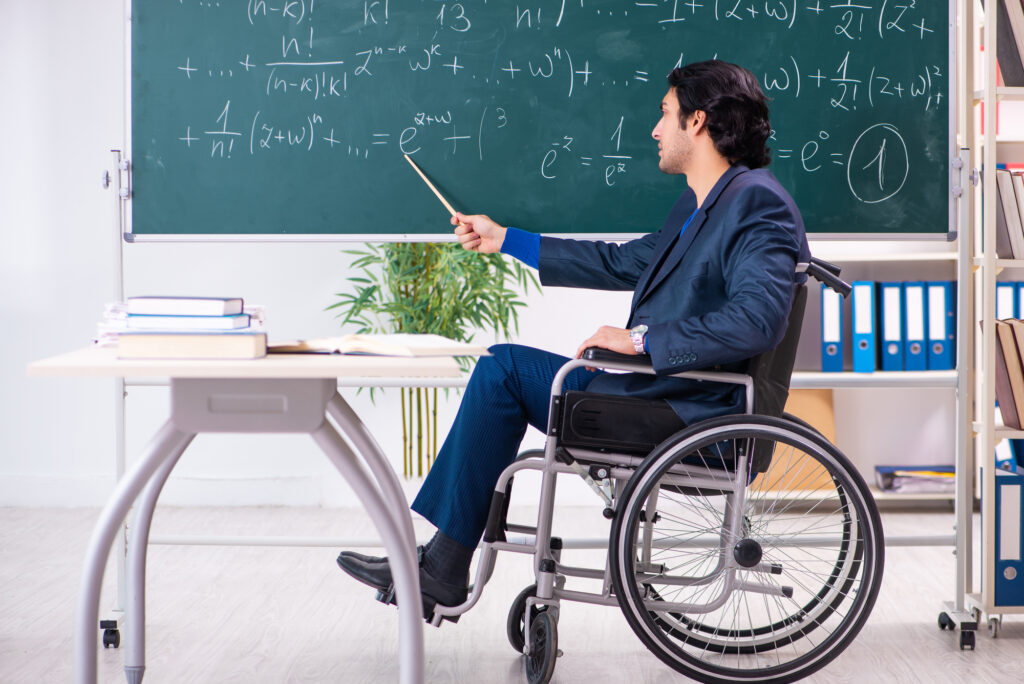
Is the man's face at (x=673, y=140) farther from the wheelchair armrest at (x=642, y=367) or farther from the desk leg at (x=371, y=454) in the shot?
the desk leg at (x=371, y=454)

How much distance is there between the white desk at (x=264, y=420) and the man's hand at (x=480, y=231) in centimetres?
90

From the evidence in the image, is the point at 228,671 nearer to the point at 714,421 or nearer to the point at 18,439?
the point at 714,421

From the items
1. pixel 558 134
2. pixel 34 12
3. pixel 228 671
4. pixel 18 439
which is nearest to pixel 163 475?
pixel 228 671

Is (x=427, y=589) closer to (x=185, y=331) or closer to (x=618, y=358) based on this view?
(x=618, y=358)

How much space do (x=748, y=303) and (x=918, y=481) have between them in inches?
83.5

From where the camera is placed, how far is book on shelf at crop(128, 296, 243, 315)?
133cm

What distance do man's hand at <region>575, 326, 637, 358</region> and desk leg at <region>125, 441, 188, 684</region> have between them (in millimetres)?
814

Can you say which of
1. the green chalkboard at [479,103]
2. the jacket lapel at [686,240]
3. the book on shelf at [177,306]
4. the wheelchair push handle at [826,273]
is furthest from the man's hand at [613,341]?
the book on shelf at [177,306]

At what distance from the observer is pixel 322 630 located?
2293 mm

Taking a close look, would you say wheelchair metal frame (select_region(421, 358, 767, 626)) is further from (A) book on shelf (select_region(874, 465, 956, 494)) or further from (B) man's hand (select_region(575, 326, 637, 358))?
(A) book on shelf (select_region(874, 465, 956, 494))

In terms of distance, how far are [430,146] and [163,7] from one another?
713 mm

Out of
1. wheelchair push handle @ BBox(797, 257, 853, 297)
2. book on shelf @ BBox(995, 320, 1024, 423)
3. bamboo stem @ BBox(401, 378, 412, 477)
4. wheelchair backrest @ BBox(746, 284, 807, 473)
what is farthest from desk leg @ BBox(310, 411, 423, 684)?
bamboo stem @ BBox(401, 378, 412, 477)

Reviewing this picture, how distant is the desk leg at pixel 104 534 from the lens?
1392 millimetres

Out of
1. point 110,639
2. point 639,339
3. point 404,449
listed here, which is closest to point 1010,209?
point 639,339
